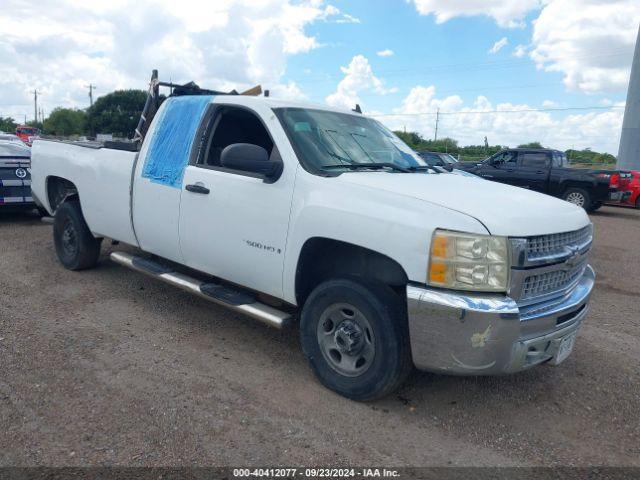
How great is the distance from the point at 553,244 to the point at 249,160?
81.3 inches

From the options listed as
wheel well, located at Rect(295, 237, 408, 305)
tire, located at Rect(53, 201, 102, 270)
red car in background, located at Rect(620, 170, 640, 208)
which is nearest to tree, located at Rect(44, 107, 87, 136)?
red car in background, located at Rect(620, 170, 640, 208)

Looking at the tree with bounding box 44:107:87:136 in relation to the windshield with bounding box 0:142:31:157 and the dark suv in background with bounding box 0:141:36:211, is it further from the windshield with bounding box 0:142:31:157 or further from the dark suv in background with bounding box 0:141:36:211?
the dark suv in background with bounding box 0:141:36:211

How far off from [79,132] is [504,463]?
96139 millimetres

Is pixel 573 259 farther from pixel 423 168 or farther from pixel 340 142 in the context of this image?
pixel 340 142

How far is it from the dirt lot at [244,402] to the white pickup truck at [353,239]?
35 cm

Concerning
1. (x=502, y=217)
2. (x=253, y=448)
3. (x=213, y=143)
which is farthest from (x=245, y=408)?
(x=213, y=143)

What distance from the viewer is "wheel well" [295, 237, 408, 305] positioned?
346 cm

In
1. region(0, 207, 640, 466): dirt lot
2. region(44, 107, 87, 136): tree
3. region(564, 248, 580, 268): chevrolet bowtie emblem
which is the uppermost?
region(44, 107, 87, 136): tree

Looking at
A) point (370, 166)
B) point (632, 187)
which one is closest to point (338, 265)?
point (370, 166)

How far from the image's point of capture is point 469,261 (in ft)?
9.74

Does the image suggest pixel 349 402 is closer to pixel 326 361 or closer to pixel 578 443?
pixel 326 361

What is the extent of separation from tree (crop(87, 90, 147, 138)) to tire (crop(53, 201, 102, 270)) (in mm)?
69512

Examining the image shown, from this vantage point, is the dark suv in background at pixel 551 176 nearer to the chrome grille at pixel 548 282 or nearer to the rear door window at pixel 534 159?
the rear door window at pixel 534 159

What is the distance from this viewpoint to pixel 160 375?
382cm
